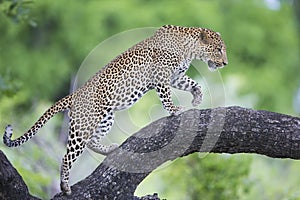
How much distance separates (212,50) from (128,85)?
60 centimetres

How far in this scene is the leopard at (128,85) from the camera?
187 inches

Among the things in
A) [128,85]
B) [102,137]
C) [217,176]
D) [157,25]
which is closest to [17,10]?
[102,137]

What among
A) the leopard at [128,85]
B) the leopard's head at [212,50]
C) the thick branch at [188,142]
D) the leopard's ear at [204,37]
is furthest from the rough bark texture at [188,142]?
the leopard's ear at [204,37]

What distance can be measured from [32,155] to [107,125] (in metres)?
4.27

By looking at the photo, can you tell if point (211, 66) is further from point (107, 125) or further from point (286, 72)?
point (286, 72)

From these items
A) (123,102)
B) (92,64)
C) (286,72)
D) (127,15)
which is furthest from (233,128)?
(286,72)

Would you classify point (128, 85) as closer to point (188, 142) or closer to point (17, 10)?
point (188, 142)

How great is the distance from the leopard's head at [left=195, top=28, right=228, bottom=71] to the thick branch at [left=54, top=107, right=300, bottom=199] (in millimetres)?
318

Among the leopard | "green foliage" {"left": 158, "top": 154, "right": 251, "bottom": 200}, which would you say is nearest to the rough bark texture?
the leopard

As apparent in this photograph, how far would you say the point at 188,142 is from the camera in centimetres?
514

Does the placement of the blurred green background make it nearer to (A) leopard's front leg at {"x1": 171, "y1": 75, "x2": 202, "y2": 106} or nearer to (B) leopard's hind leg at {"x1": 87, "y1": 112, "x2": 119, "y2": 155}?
(A) leopard's front leg at {"x1": 171, "y1": 75, "x2": 202, "y2": 106}

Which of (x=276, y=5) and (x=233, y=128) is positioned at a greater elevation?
(x=276, y=5)

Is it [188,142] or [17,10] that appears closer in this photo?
[188,142]

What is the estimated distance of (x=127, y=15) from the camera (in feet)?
55.5
